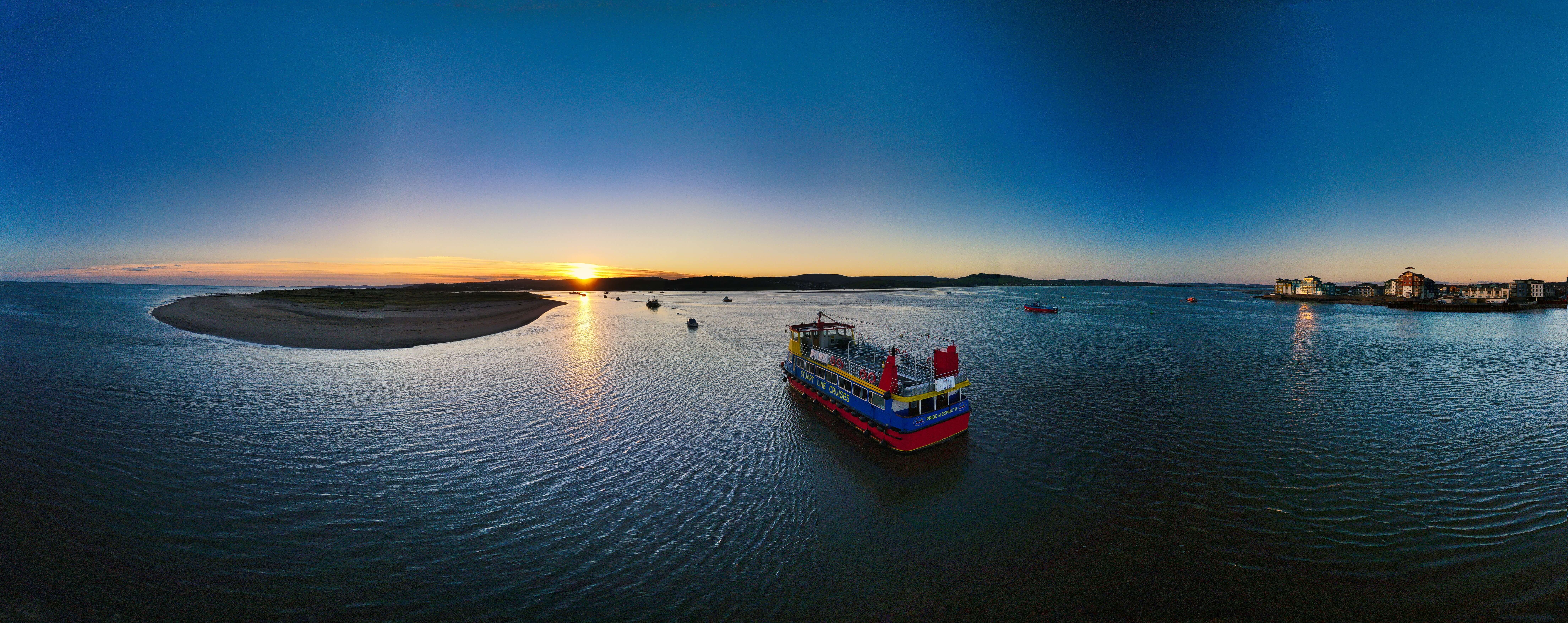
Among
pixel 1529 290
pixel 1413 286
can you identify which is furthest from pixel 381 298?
pixel 1529 290

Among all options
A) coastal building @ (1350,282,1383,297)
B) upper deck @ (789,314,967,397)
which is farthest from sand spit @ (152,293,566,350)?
coastal building @ (1350,282,1383,297)

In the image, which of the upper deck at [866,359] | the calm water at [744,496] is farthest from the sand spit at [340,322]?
the upper deck at [866,359]

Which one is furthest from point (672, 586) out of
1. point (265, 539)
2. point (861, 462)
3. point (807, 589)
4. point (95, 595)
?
point (95, 595)

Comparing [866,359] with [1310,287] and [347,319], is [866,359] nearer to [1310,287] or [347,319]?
[347,319]

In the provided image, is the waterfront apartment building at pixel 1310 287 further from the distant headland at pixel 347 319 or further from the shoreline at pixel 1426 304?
the distant headland at pixel 347 319

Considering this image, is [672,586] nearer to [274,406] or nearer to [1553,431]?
[274,406]

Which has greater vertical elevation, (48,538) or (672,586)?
(48,538)
